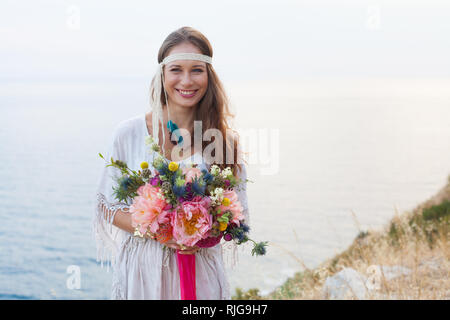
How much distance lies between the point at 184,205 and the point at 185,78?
0.90 m

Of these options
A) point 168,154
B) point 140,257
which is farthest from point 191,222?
point 168,154

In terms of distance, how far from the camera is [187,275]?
99.6 inches

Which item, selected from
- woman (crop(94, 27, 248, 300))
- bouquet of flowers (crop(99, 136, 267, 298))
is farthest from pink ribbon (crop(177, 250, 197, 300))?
bouquet of flowers (crop(99, 136, 267, 298))

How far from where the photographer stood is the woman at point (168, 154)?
265 centimetres

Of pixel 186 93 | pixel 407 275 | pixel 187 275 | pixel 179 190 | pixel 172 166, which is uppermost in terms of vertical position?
pixel 186 93

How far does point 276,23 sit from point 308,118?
9.78 meters

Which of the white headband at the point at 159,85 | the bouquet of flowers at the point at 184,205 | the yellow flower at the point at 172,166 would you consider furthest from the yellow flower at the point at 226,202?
the white headband at the point at 159,85

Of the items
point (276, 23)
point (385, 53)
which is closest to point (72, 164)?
point (276, 23)

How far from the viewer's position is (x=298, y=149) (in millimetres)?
29875

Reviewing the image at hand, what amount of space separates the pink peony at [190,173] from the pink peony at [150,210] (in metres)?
0.16

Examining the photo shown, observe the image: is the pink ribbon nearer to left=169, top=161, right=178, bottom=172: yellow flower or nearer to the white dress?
the white dress

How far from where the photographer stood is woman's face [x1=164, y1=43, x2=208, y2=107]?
9.13 feet

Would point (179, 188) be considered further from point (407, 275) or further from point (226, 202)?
point (407, 275)
